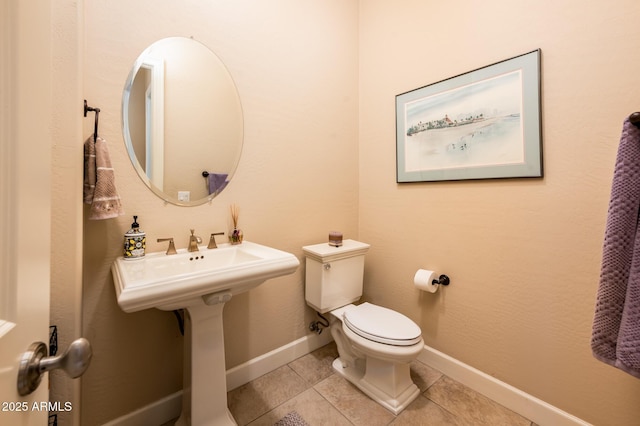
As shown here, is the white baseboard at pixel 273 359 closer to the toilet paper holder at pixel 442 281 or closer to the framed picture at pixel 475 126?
the toilet paper holder at pixel 442 281

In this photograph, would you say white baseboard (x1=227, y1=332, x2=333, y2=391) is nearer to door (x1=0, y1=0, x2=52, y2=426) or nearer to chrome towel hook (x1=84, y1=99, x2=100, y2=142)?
door (x1=0, y1=0, x2=52, y2=426)

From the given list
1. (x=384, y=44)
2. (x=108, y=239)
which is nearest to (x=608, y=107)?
(x=384, y=44)

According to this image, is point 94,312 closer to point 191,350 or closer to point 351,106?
point 191,350

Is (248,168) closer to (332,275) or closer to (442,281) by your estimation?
(332,275)

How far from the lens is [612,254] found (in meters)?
0.80

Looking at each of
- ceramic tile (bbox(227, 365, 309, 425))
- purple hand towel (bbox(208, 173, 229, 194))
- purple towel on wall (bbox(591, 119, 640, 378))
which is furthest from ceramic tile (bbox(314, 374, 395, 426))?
purple hand towel (bbox(208, 173, 229, 194))

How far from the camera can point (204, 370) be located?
112 cm

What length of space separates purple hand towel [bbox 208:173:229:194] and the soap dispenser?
0.38 metres

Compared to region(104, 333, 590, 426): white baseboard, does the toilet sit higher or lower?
higher

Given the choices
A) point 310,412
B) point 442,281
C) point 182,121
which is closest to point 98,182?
point 182,121

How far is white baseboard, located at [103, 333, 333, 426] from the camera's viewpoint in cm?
123

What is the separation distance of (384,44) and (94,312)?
2292 mm

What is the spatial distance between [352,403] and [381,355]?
354 mm

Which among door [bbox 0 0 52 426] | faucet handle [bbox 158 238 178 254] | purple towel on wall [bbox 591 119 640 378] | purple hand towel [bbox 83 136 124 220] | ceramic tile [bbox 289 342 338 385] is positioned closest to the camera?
door [bbox 0 0 52 426]
